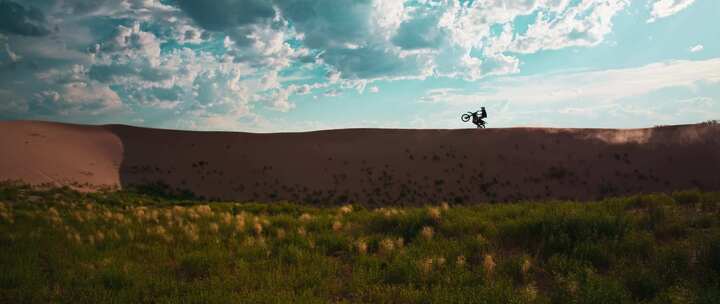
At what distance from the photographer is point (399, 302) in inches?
212

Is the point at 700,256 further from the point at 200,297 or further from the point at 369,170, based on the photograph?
the point at 369,170

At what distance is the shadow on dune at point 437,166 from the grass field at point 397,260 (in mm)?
19205

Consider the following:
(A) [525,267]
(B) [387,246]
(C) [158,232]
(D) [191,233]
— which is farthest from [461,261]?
(C) [158,232]

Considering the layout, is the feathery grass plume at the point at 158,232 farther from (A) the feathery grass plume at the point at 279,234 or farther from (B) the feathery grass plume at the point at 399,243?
(B) the feathery grass plume at the point at 399,243

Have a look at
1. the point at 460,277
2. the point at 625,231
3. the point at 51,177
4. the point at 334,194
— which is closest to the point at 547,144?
the point at 334,194

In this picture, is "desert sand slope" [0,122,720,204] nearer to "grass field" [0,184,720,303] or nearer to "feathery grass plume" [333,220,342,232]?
"feathery grass plume" [333,220,342,232]

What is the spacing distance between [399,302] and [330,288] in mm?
1079

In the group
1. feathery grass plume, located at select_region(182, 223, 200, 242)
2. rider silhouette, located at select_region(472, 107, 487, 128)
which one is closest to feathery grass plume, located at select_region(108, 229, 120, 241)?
feathery grass plume, located at select_region(182, 223, 200, 242)

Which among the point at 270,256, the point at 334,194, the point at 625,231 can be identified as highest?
the point at 625,231

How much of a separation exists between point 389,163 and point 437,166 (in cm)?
427

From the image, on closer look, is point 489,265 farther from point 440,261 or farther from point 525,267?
point 440,261

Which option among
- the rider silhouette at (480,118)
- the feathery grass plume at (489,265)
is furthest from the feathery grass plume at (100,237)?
the rider silhouette at (480,118)

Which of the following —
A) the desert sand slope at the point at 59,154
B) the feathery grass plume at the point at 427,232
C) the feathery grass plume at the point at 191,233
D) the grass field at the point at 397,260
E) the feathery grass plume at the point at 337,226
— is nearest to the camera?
the grass field at the point at 397,260

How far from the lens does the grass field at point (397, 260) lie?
548 centimetres
